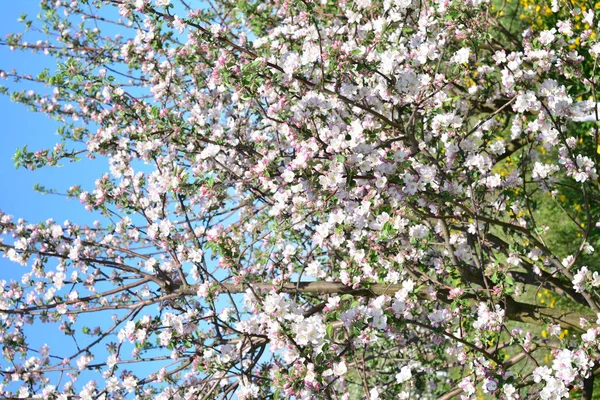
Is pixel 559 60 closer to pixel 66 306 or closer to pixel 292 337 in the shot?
pixel 292 337

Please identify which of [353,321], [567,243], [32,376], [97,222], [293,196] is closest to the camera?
[353,321]

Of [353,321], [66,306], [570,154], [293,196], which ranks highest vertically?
[66,306]

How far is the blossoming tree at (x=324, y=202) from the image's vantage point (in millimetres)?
3525

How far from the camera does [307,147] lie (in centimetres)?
346

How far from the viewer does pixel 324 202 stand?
3639 mm

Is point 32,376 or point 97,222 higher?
point 97,222

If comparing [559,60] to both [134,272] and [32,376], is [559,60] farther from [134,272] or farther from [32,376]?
[32,376]

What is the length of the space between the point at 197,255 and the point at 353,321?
1.48 meters

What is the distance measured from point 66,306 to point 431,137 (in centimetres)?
295

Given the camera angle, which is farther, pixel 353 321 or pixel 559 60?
pixel 559 60

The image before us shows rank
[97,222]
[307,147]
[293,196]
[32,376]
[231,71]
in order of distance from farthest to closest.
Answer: [97,222] < [32,376] < [293,196] < [231,71] < [307,147]

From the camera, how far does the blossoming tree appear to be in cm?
353

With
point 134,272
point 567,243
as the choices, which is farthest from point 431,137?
point 567,243

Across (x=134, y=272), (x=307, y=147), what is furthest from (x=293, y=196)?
(x=134, y=272)
